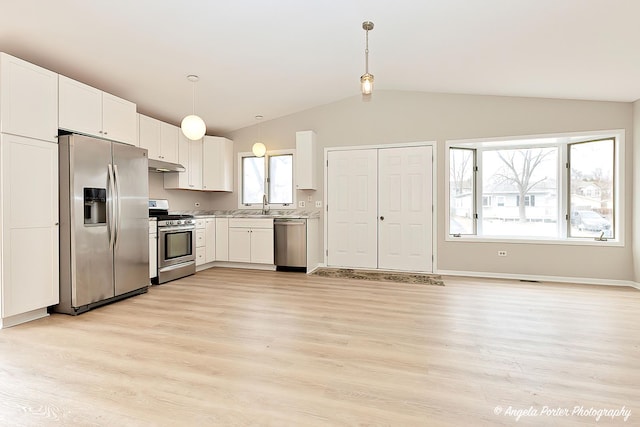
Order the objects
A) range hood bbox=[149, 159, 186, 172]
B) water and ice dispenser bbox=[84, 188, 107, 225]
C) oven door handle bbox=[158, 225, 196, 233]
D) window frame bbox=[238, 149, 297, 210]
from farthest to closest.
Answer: window frame bbox=[238, 149, 297, 210]
range hood bbox=[149, 159, 186, 172]
oven door handle bbox=[158, 225, 196, 233]
water and ice dispenser bbox=[84, 188, 107, 225]

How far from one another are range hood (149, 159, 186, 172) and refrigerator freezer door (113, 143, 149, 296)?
90 centimetres

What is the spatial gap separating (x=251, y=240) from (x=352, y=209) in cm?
184

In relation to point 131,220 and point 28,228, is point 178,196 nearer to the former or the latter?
point 131,220

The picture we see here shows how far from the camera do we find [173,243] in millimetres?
4605

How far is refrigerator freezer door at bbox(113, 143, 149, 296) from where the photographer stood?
3488mm

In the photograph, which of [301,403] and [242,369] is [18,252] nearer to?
[242,369]

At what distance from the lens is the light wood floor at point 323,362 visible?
5.31 feet

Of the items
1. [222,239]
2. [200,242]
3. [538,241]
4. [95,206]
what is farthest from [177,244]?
[538,241]

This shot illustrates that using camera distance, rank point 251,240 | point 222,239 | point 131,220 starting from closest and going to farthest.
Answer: point 131,220 → point 251,240 → point 222,239

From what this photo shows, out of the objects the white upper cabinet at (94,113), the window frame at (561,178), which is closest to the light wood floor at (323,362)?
the window frame at (561,178)

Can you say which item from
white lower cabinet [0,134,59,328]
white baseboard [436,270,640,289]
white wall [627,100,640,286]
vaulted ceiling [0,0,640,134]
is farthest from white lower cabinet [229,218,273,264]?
white wall [627,100,640,286]

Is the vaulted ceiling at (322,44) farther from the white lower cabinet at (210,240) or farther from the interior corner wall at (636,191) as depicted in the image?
the white lower cabinet at (210,240)

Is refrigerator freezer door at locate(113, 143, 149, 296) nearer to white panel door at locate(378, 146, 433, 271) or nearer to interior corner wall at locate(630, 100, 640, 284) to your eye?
white panel door at locate(378, 146, 433, 271)

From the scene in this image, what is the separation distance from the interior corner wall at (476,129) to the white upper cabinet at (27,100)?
3.33 metres
